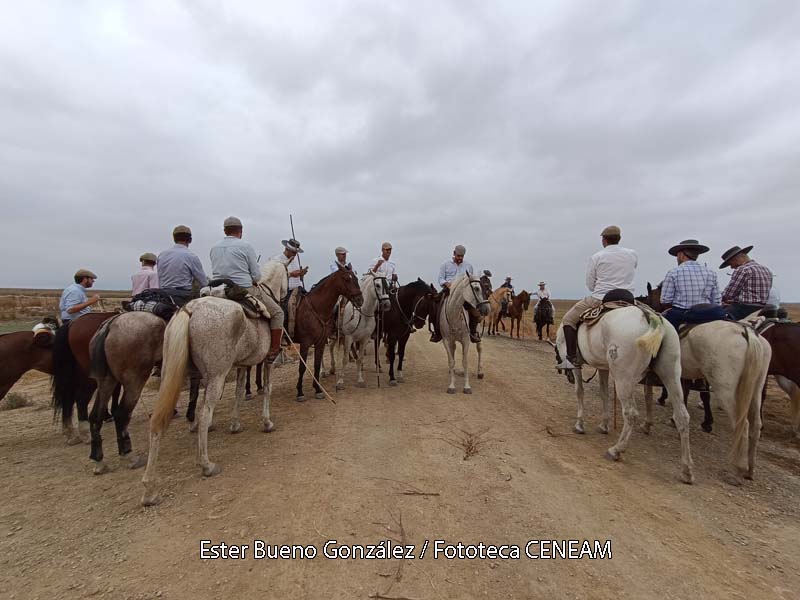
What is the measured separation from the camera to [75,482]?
14.0ft

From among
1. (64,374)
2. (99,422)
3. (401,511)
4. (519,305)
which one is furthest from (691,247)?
(519,305)

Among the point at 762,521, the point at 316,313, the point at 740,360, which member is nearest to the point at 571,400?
the point at 740,360

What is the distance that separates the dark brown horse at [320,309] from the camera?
24.6 ft

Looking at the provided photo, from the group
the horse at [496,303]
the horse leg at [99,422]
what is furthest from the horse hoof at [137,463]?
the horse at [496,303]

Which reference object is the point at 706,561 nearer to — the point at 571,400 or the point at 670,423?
the point at 670,423

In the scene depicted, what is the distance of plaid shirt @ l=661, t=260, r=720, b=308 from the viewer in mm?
5379

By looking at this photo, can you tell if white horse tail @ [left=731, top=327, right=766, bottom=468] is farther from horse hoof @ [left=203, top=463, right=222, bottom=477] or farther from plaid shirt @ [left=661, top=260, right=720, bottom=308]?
horse hoof @ [left=203, top=463, right=222, bottom=477]

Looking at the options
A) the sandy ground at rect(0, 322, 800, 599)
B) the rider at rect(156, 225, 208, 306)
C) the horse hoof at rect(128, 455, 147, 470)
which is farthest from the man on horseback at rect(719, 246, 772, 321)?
the horse hoof at rect(128, 455, 147, 470)

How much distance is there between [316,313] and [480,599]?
586 cm

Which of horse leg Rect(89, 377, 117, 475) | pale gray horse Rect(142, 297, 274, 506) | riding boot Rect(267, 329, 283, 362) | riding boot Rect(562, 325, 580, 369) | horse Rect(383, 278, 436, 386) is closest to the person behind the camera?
pale gray horse Rect(142, 297, 274, 506)

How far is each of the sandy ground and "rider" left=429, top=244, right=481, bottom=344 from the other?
267 cm

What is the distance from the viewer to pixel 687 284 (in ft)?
17.8

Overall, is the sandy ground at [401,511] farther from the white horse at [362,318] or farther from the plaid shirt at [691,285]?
the white horse at [362,318]

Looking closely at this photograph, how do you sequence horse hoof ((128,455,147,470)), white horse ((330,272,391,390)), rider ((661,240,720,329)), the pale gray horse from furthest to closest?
white horse ((330,272,391,390)) < rider ((661,240,720,329)) < horse hoof ((128,455,147,470)) < the pale gray horse
